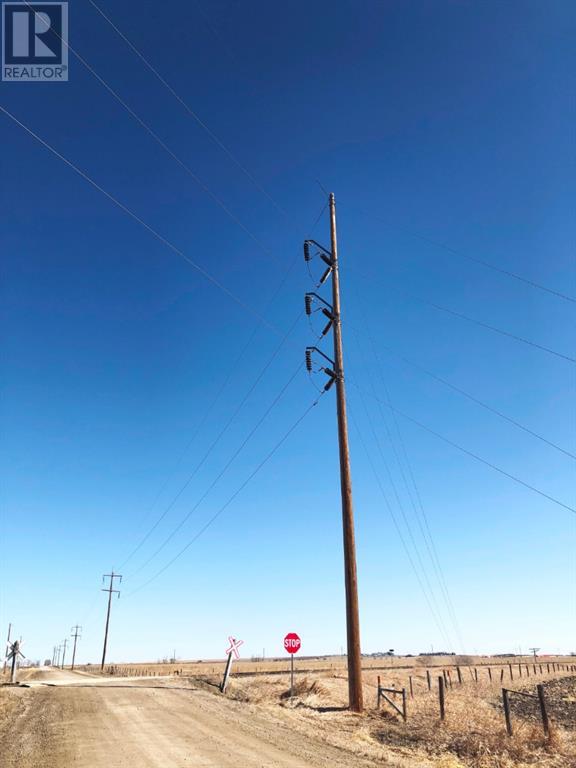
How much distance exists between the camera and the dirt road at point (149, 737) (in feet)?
32.7

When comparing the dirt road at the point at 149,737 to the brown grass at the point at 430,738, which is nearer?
the dirt road at the point at 149,737

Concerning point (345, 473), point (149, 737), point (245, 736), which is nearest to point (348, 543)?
point (345, 473)

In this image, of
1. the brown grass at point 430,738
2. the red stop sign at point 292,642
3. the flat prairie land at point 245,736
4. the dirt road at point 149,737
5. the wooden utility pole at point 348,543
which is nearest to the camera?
the dirt road at point 149,737

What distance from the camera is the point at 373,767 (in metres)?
10.0

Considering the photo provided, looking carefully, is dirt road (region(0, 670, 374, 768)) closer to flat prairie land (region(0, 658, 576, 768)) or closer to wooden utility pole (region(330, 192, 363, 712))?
flat prairie land (region(0, 658, 576, 768))

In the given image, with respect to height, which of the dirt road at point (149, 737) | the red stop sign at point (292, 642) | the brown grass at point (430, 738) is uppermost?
the red stop sign at point (292, 642)

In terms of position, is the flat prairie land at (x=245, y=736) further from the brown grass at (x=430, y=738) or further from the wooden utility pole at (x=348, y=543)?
the wooden utility pole at (x=348, y=543)

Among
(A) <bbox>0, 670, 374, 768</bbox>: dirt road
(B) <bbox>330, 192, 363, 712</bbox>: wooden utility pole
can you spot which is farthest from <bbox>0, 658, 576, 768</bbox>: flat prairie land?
(B) <bbox>330, 192, 363, 712</bbox>: wooden utility pole

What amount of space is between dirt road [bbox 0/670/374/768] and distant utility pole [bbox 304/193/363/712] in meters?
3.48

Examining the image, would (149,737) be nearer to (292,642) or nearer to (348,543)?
(348,543)

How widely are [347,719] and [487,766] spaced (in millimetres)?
5801

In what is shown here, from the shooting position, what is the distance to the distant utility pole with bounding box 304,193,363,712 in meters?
18.0

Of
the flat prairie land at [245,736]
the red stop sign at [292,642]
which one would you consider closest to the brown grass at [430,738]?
the flat prairie land at [245,736]

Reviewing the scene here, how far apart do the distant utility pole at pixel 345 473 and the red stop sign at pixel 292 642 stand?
484cm
